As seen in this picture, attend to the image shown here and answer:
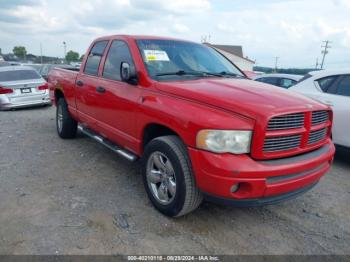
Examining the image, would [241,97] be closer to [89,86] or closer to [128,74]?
[128,74]

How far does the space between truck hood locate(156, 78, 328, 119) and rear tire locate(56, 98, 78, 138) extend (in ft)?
10.5

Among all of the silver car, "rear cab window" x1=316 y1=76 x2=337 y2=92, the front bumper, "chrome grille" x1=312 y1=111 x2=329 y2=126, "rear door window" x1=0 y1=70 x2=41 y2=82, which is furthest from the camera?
"rear door window" x1=0 y1=70 x2=41 y2=82

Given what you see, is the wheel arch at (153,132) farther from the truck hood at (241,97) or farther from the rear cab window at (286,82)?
the rear cab window at (286,82)

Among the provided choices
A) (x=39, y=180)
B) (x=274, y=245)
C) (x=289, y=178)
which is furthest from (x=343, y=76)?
(x=39, y=180)

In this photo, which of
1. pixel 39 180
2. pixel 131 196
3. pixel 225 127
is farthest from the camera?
pixel 39 180

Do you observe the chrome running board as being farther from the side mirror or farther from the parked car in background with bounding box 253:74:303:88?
the parked car in background with bounding box 253:74:303:88

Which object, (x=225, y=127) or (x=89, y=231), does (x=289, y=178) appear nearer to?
(x=225, y=127)

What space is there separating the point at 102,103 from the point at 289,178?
2.66 metres

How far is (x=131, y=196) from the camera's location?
150 inches

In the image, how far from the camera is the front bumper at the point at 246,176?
2617 mm

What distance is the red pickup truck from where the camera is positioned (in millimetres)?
2674

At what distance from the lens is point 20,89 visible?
998 cm

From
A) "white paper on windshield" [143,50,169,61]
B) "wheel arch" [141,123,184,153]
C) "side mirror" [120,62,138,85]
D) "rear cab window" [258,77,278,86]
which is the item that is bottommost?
"wheel arch" [141,123,184,153]

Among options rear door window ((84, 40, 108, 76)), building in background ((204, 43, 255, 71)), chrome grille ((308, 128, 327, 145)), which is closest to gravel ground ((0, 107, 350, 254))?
chrome grille ((308, 128, 327, 145))
